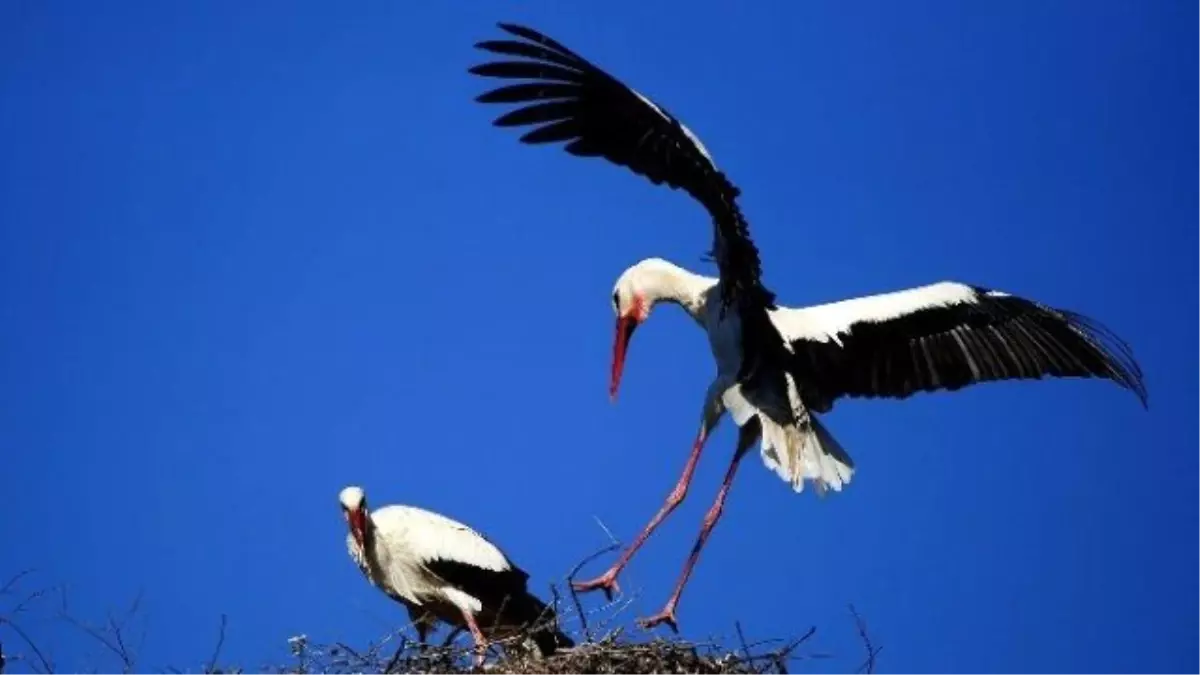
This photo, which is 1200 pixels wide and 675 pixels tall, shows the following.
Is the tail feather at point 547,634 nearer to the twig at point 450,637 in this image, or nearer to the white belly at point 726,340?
the twig at point 450,637

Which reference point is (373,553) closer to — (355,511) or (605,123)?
(355,511)

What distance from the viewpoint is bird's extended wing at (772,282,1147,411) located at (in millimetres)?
8820

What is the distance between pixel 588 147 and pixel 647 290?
3.71ft

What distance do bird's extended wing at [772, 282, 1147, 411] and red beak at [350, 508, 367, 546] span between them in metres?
1.92

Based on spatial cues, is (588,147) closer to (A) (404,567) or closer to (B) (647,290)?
(B) (647,290)

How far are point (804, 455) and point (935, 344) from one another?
26.1 inches

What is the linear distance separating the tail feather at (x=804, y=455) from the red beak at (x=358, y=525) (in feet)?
5.82

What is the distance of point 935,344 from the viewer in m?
8.93

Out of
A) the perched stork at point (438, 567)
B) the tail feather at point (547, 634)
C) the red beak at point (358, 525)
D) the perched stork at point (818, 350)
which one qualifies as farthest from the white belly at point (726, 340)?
the red beak at point (358, 525)

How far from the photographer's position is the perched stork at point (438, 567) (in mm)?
9617

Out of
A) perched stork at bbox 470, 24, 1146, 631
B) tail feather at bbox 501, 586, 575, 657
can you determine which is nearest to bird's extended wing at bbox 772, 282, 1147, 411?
perched stork at bbox 470, 24, 1146, 631

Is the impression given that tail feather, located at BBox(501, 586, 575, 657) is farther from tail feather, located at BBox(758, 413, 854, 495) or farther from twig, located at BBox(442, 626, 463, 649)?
tail feather, located at BBox(758, 413, 854, 495)

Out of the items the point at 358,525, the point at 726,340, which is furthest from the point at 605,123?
the point at 358,525

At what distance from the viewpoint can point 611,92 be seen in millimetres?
8055
